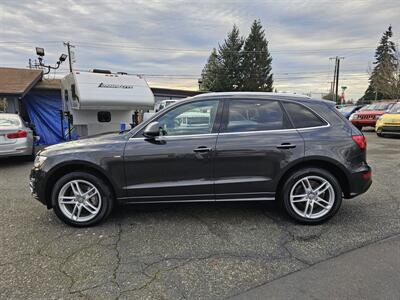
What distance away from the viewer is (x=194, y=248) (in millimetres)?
3527

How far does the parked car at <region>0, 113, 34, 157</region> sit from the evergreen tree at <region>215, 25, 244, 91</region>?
146 ft

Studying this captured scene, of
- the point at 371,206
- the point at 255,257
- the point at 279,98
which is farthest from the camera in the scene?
the point at 371,206

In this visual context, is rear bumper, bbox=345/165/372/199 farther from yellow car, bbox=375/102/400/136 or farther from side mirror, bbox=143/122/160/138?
yellow car, bbox=375/102/400/136

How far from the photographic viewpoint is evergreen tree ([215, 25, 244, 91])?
5191 cm

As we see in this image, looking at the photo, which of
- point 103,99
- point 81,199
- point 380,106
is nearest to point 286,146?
point 81,199

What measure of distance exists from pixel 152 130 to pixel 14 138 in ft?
19.3

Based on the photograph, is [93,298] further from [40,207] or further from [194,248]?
[40,207]

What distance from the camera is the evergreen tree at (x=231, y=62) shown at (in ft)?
170

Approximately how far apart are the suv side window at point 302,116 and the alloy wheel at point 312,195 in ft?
2.23

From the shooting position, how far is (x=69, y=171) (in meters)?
4.15

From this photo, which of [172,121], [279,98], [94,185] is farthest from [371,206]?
[94,185]

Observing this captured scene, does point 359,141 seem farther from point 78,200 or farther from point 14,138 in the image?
point 14,138

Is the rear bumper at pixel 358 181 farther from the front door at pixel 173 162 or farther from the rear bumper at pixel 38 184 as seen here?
the rear bumper at pixel 38 184

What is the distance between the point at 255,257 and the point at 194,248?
67 cm
